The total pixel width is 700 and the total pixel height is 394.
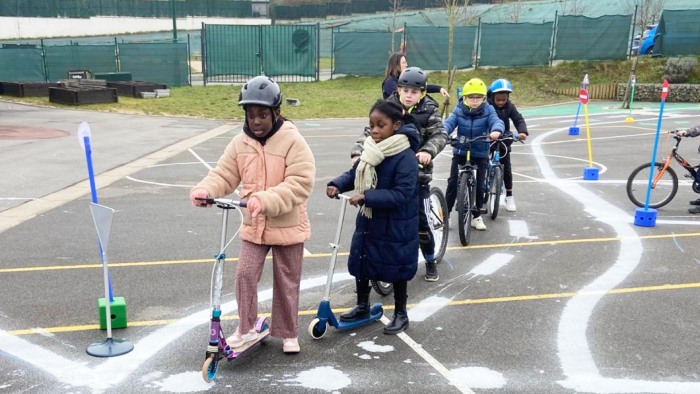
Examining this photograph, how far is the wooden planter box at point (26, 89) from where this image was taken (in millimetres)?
24422

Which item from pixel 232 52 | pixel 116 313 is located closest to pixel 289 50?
pixel 232 52

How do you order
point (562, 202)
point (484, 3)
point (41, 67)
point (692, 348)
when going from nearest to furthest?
point (692, 348) < point (562, 202) < point (41, 67) < point (484, 3)

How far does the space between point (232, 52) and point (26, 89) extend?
10.3 metres

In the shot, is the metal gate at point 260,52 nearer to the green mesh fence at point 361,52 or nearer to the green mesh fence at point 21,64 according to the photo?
the green mesh fence at point 361,52

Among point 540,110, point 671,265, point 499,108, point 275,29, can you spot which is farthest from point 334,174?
point 275,29

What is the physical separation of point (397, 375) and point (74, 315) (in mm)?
2870

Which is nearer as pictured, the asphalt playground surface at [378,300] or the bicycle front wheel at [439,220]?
the asphalt playground surface at [378,300]

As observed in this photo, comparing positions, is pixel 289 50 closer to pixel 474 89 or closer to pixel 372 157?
pixel 474 89

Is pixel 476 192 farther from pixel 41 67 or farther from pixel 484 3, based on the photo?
pixel 484 3

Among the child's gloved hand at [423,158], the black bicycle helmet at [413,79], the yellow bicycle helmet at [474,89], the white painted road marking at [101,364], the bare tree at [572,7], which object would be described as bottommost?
the white painted road marking at [101,364]

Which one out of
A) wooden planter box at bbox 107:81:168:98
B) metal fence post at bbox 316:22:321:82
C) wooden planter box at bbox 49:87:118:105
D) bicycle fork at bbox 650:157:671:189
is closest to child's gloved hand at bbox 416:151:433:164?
bicycle fork at bbox 650:157:671:189

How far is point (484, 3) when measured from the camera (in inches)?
1998

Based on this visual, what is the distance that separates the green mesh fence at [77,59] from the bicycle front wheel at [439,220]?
26.6 m

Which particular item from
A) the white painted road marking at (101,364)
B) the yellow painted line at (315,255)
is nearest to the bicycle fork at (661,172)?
the yellow painted line at (315,255)
